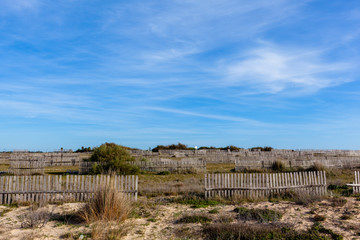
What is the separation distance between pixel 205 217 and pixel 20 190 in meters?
8.27

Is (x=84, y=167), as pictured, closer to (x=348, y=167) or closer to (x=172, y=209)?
(x=172, y=209)

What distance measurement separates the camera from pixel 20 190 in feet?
38.7

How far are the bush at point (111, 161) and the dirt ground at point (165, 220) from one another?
9.90m

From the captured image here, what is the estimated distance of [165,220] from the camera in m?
9.20

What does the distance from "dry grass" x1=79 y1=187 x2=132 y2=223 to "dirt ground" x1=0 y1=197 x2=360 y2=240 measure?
1.03 ft

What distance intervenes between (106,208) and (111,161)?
1309 centimetres

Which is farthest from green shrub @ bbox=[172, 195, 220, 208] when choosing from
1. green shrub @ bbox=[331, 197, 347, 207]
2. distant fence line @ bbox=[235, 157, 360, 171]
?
distant fence line @ bbox=[235, 157, 360, 171]

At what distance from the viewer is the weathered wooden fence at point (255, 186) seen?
12.2 metres

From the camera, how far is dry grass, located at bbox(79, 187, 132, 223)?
863 centimetres

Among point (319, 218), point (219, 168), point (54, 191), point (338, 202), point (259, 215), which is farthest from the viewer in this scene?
point (219, 168)

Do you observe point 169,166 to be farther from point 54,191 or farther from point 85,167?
point 54,191

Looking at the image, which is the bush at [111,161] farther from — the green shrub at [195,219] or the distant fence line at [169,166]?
the green shrub at [195,219]

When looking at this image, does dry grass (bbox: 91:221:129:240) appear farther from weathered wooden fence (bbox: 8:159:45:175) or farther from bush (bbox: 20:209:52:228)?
weathered wooden fence (bbox: 8:159:45:175)

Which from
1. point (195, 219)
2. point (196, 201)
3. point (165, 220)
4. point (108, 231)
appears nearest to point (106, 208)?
point (108, 231)
